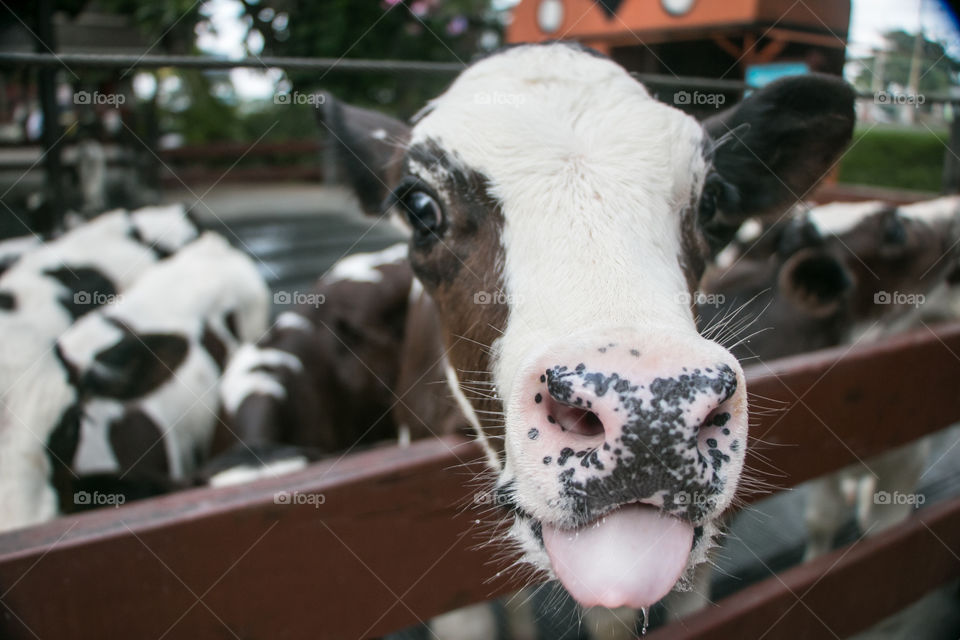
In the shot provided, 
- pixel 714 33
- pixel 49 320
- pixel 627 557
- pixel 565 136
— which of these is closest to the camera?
pixel 627 557

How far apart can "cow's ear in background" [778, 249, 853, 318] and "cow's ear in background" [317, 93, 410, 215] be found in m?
2.02

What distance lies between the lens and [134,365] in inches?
134

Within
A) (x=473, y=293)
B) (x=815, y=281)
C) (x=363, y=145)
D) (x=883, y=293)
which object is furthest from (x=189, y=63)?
Answer: (x=883, y=293)

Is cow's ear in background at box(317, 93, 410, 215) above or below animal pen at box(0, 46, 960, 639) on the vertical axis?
above

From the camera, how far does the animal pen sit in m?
1.13

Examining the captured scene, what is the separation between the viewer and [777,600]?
6.15 ft

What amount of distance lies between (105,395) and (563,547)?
9.69 feet

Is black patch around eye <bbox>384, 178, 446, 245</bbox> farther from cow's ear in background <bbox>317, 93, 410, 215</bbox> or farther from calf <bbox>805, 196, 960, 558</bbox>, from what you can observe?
calf <bbox>805, 196, 960, 558</bbox>

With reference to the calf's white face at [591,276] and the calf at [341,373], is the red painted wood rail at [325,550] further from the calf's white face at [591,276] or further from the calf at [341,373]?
the calf at [341,373]


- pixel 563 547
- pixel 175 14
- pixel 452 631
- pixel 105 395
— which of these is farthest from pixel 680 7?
pixel 175 14

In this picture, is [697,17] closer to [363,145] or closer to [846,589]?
[363,145]

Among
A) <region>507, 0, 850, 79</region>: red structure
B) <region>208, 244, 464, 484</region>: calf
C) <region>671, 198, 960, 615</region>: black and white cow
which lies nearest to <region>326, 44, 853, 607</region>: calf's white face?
<region>507, 0, 850, 79</region>: red structure

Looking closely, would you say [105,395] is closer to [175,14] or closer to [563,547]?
[563,547]

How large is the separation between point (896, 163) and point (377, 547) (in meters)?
13.3
